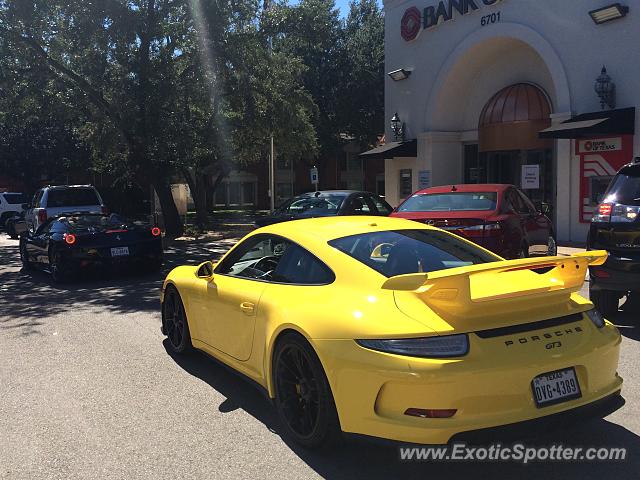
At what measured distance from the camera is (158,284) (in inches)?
422

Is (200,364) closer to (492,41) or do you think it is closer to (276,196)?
(492,41)

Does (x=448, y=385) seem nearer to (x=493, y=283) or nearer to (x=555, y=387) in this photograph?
(x=555, y=387)

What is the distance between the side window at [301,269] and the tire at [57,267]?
7.65 metres

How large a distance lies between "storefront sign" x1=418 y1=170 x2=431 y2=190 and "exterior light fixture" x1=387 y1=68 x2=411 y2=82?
11.2 feet

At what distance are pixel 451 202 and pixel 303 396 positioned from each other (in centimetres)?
668

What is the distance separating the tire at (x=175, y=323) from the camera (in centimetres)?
570

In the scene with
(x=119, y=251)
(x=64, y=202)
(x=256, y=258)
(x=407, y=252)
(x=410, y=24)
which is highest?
(x=410, y=24)

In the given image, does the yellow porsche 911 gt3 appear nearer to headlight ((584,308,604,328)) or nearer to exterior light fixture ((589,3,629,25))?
headlight ((584,308,604,328))

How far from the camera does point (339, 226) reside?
4574mm

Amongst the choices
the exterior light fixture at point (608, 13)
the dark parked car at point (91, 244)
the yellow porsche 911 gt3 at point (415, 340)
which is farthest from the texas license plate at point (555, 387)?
the exterior light fixture at point (608, 13)

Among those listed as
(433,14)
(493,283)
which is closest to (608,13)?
(433,14)

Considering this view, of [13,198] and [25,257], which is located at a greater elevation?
[13,198]

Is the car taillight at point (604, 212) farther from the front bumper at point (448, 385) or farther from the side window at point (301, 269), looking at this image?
the side window at point (301, 269)

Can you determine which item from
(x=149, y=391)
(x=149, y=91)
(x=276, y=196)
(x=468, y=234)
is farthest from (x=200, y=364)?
(x=276, y=196)
